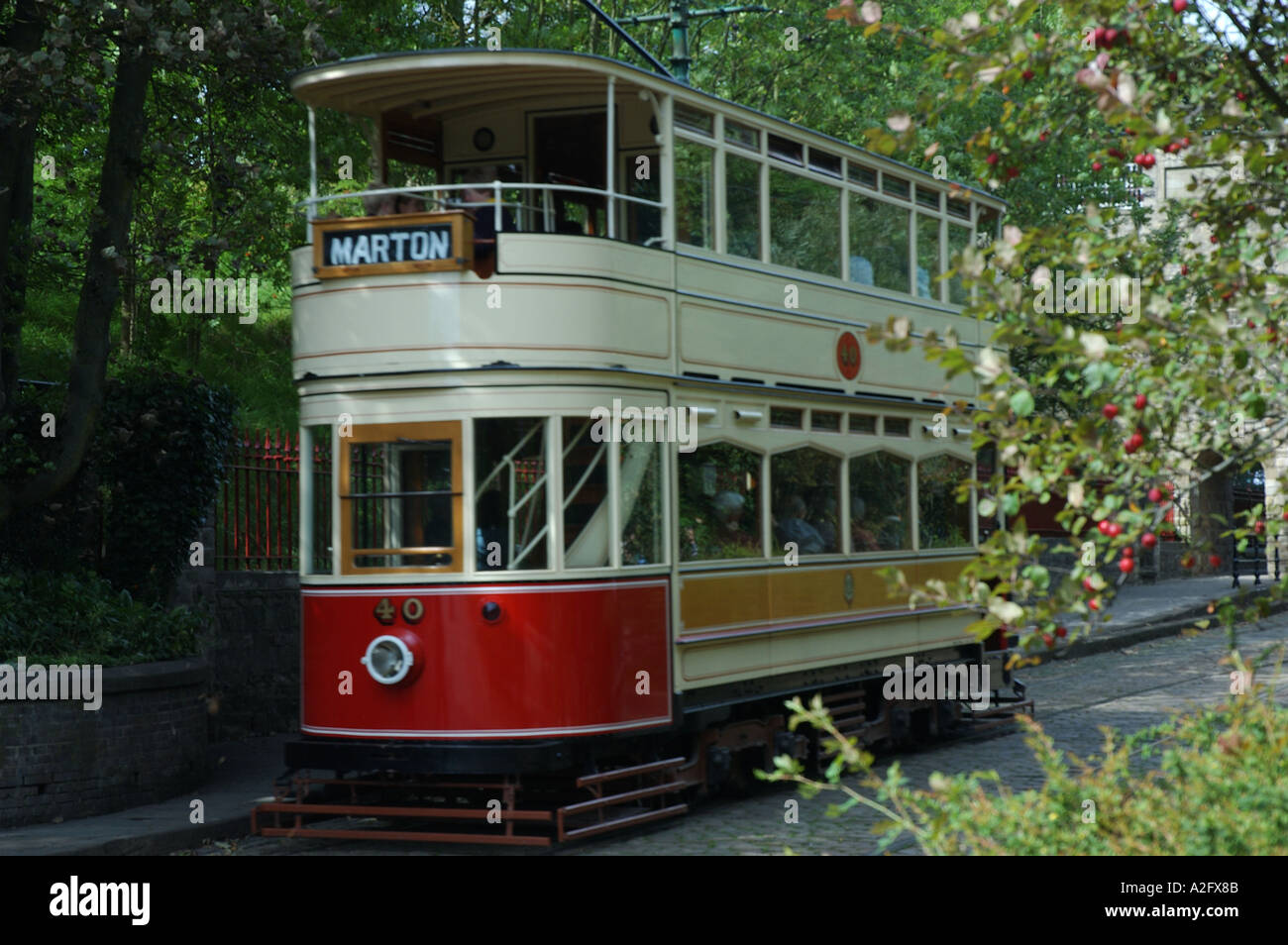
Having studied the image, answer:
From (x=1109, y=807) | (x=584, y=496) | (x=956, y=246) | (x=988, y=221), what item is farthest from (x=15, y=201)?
(x=1109, y=807)

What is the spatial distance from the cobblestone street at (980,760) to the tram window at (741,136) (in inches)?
185

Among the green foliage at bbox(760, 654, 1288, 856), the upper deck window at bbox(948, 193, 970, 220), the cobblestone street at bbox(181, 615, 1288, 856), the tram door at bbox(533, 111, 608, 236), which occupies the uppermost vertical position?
the upper deck window at bbox(948, 193, 970, 220)

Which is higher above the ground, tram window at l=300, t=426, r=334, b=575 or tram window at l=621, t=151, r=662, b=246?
tram window at l=621, t=151, r=662, b=246

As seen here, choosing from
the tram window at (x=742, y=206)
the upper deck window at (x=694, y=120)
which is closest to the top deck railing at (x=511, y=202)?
the upper deck window at (x=694, y=120)

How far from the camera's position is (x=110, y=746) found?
1191 cm

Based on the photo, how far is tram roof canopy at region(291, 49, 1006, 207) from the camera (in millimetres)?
10945

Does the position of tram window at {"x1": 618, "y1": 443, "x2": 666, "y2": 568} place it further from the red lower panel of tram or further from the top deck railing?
the top deck railing

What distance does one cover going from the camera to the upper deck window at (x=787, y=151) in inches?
500

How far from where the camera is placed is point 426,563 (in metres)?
10.7

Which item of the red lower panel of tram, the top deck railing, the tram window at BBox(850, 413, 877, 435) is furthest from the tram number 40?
the tram window at BBox(850, 413, 877, 435)

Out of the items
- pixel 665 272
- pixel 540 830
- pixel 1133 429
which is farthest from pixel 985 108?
pixel 1133 429

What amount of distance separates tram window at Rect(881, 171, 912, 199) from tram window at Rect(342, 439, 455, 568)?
537 centimetres

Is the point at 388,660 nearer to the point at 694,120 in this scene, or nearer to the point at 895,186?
the point at 694,120

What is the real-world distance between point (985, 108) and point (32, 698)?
16.8 meters
